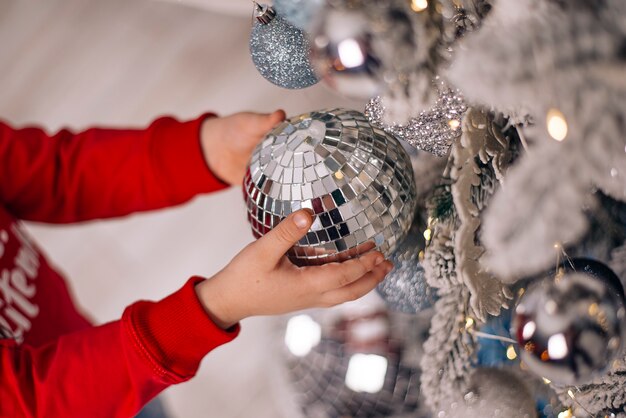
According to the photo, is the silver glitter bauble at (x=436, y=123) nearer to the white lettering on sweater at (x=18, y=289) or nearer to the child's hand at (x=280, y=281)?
the child's hand at (x=280, y=281)

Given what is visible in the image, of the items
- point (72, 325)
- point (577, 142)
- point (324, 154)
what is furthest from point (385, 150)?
point (72, 325)

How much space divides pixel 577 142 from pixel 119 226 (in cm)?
132

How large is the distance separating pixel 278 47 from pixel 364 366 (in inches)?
12.6

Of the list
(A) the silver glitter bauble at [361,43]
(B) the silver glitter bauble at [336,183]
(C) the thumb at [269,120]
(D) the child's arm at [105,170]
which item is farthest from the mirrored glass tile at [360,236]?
(D) the child's arm at [105,170]

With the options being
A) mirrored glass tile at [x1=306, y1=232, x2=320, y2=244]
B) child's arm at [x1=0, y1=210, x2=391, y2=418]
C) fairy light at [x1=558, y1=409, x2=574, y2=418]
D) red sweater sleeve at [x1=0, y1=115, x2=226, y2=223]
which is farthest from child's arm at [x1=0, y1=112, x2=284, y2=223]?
fairy light at [x1=558, y1=409, x2=574, y2=418]

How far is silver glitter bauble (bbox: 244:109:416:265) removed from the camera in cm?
44

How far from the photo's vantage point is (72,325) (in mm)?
904

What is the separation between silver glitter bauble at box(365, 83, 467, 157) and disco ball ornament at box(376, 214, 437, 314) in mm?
81

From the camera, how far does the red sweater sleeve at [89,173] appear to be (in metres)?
0.81

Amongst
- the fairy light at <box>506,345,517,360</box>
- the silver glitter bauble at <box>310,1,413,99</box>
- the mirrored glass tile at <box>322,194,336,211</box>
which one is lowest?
the fairy light at <box>506,345,517,360</box>

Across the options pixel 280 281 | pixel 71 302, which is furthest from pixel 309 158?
pixel 71 302

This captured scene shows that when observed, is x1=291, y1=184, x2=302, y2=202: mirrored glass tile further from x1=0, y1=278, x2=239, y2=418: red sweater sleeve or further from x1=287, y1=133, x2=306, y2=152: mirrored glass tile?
x1=0, y1=278, x2=239, y2=418: red sweater sleeve

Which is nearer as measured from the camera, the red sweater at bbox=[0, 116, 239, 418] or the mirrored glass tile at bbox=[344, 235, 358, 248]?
the mirrored glass tile at bbox=[344, 235, 358, 248]

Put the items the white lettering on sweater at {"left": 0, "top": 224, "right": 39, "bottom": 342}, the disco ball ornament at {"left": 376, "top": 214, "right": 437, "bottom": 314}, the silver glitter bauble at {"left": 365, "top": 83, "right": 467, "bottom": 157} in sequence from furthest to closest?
the white lettering on sweater at {"left": 0, "top": 224, "right": 39, "bottom": 342}, the disco ball ornament at {"left": 376, "top": 214, "right": 437, "bottom": 314}, the silver glitter bauble at {"left": 365, "top": 83, "right": 467, "bottom": 157}
